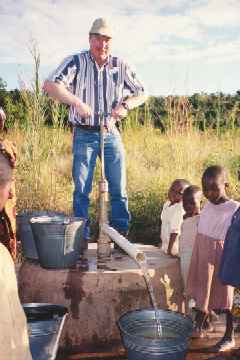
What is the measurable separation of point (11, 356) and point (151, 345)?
1.00m

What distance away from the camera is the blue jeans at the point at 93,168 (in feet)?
14.6

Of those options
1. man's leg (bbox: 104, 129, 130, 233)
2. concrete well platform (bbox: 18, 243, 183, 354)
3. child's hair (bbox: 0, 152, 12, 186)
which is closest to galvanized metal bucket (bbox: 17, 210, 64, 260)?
concrete well platform (bbox: 18, 243, 183, 354)

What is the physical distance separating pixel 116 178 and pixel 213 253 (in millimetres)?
1178

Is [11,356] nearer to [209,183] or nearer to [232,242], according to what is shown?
[232,242]

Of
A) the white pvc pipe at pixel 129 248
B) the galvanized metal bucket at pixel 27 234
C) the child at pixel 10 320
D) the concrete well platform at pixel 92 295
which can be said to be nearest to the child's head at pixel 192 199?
the concrete well platform at pixel 92 295

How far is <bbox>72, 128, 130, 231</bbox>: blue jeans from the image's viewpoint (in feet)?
14.6

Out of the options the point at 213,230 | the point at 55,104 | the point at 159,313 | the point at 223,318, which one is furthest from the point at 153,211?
the point at 159,313

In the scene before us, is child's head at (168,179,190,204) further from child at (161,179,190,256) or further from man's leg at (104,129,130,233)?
man's leg at (104,129,130,233)

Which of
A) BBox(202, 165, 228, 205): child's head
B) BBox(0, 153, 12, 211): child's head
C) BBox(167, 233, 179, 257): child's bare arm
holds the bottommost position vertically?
BBox(167, 233, 179, 257): child's bare arm

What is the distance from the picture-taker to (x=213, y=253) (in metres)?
3.71

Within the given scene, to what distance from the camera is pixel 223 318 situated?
425 cm

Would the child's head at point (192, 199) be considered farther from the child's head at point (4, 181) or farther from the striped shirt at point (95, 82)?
the child's head at point (4, 181)

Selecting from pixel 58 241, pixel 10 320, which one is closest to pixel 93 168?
pixel 58 241

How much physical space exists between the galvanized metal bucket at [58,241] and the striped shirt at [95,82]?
122 centimetres
